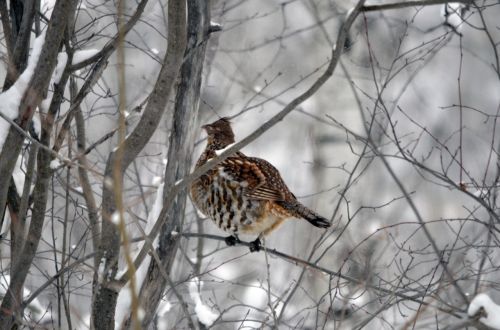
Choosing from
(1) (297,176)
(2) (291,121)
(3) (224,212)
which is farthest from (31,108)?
(2) (291,121)

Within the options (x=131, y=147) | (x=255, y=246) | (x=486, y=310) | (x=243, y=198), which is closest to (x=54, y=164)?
(x=131, y=147)

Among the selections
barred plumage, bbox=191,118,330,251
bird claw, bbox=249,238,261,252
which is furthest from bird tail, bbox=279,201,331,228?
bird claw, bbox=249,238,261,252

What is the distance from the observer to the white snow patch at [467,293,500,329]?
12.0 ft

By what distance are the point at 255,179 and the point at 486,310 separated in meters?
2.51

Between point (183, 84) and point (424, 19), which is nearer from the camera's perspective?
point (183, 84)

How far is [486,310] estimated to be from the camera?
368 cm

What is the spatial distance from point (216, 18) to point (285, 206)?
2.56 metres

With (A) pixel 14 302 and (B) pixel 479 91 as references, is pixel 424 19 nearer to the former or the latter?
(B) pixel 479 91

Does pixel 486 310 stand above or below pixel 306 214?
below

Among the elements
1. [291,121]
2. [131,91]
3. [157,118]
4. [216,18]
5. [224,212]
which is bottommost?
[157,118]

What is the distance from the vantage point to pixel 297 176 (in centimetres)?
1172

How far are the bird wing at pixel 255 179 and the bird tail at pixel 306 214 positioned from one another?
9 centimetres

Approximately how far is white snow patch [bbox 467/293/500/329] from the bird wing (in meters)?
2.31

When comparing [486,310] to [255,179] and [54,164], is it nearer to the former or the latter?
[54,164]
